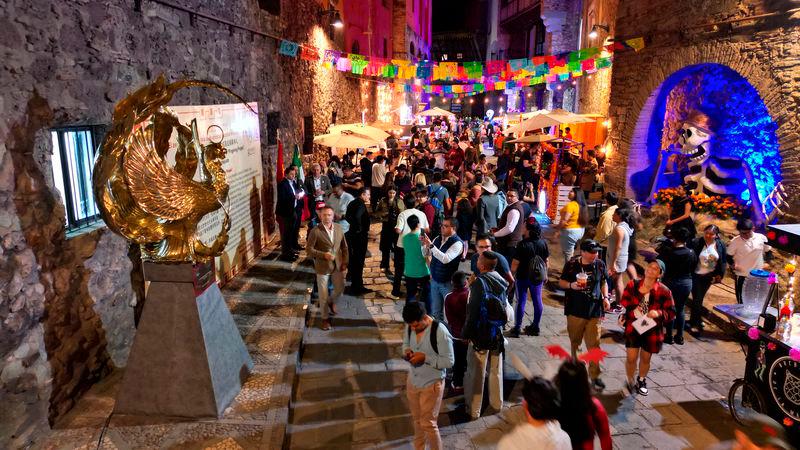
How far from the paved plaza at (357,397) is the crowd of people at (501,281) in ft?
1.02

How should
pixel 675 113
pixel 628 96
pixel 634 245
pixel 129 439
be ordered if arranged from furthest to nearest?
pixel 628 96 → pixel 675 113 → pixel 634 245 → pixel 129 439

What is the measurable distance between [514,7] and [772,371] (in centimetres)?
4708

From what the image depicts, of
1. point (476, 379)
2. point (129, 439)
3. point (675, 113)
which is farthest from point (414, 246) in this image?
point (675, 113)

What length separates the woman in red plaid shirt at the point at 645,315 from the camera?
5879 mm

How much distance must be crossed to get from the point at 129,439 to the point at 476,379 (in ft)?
11.2

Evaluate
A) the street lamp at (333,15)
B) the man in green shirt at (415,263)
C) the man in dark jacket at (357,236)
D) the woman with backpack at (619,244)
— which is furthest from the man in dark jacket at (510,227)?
the street lamp at (333,15)

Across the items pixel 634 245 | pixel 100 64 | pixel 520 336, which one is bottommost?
pixel 520 336

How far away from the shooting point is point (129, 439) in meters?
4.80

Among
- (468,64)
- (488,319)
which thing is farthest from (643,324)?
(468,64)

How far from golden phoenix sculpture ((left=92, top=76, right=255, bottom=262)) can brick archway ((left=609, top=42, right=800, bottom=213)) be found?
926cm

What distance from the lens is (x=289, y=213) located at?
10.5m

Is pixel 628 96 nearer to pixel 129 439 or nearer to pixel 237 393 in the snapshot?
pixel 237 393

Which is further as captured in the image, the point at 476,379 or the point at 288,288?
the point at 288,288

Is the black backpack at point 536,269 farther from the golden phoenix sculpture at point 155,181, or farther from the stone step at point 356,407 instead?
the golden phoenix sculpture at point 155,181
